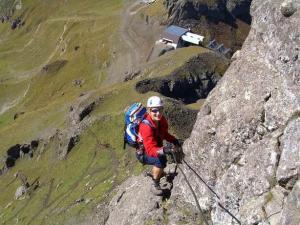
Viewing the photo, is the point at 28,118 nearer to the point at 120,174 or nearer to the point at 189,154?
the point at 120,174

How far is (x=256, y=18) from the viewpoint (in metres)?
34.8

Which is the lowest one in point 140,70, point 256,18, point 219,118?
point 140,70

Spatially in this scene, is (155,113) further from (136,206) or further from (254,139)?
(136,206)

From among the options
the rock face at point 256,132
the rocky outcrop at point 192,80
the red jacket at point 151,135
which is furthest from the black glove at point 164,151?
the rocky outcrop at point 192,80

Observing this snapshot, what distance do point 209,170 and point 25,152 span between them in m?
103

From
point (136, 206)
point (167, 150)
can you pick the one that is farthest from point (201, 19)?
point (167, 150)

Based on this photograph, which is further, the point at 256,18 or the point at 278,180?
the point at 256,18

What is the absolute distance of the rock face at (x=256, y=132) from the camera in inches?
1087

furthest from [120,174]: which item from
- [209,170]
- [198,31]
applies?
[198,31]

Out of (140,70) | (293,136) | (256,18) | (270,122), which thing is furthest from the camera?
(140,70)

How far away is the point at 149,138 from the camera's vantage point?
1177 inches

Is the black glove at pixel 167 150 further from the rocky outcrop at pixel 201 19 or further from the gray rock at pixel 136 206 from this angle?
the rocky outcrop at pixel 201 19

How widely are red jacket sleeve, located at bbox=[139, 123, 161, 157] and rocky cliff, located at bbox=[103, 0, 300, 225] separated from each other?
17.6ft

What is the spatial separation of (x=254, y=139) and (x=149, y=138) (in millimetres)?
6620
